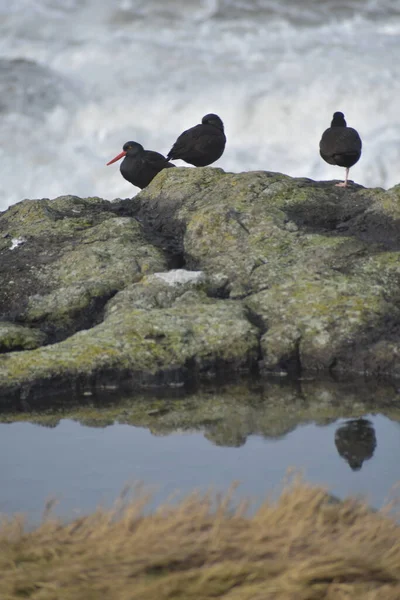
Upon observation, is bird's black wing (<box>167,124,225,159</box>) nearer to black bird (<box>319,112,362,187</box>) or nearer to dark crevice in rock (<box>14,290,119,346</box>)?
black bird (<box>319,112,362,187</box>)

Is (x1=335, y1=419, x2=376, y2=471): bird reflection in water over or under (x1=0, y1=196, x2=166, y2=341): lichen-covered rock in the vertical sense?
under

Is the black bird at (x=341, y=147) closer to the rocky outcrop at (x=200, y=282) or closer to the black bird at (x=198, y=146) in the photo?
the black bird at (x=198, y=146)

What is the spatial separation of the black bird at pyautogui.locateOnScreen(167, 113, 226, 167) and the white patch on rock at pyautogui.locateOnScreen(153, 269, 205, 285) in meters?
5.52

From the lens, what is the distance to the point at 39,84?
28.4m

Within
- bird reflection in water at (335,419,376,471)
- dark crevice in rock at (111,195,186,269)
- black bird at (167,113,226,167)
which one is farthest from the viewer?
black bird at (167,113,226,167)

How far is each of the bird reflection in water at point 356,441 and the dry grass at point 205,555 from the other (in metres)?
1.38

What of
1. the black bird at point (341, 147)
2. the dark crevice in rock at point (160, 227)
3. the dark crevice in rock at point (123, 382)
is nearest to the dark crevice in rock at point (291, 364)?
the dark crevice in rock at point (123, 382)

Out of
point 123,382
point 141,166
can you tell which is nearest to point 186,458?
point 123,382

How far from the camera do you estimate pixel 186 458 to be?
18.4 ft

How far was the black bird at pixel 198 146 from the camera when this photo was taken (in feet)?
46.0

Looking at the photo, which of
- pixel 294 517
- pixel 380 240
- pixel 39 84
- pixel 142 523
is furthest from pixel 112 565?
pixel 39 84

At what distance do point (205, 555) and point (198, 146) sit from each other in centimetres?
1088

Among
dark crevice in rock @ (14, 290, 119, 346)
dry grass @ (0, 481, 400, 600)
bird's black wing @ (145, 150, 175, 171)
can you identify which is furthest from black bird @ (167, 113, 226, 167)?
dry grass @ (0, 481, 400, 600)

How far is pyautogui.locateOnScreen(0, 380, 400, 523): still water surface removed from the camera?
504cm
